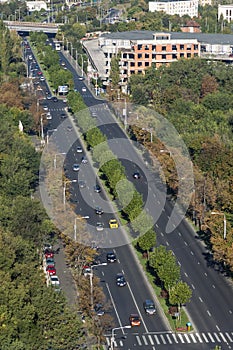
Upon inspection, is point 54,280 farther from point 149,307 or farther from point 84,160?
point 84,160

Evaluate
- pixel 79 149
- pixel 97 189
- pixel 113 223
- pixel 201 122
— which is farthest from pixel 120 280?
pixel 201 122

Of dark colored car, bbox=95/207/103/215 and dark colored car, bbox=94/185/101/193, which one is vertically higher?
dark colored car, bbox=94/185/101/193

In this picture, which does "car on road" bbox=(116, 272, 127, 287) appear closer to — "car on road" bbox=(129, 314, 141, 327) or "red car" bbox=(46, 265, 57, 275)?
"red car" bbox=(46, 265, 57, 275)

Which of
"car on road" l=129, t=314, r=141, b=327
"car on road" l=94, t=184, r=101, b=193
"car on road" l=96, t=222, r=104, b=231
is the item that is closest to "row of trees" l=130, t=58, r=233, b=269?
"car on road" l=94, t=184, r=101, b=193

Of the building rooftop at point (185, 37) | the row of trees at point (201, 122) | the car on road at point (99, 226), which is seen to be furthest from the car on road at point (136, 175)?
the building rooftop at point (185, 37)

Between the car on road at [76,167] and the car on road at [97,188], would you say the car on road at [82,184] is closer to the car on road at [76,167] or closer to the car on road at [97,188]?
the car on road at [97,188]

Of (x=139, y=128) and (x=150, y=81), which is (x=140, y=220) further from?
(x=150, y=81)

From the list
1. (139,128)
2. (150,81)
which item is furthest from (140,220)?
(150,81)

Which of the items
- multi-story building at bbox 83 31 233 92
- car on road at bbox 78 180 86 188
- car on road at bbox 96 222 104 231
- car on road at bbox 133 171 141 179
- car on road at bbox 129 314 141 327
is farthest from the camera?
multi-story building at bbox 83 31 233 92
